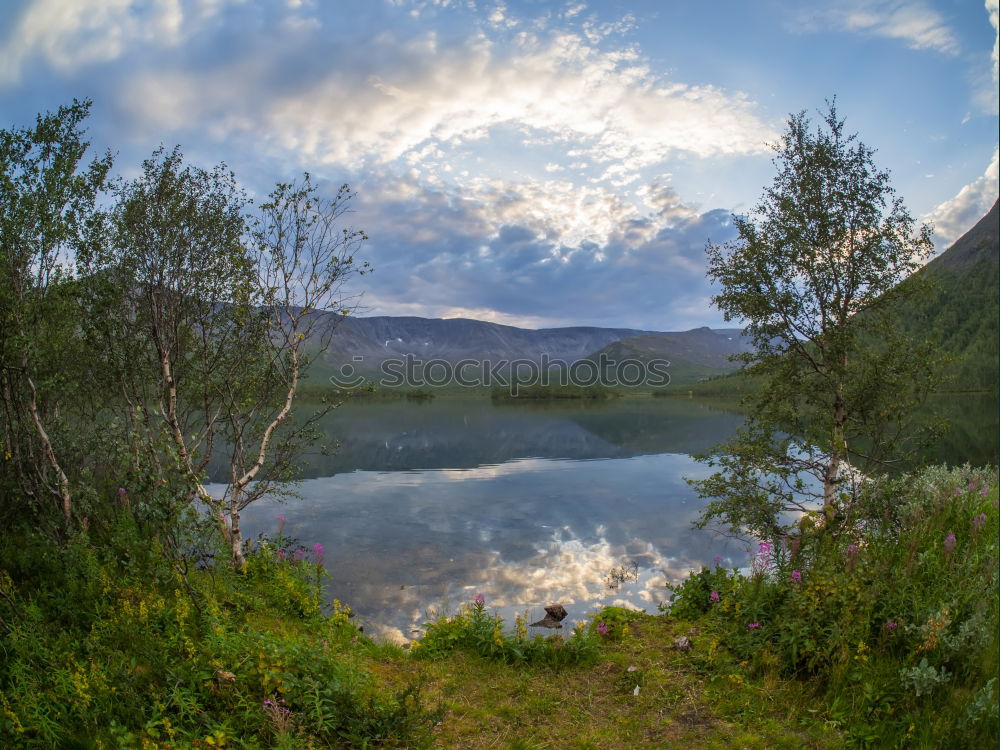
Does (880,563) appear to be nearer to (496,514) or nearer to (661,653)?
(661,653)

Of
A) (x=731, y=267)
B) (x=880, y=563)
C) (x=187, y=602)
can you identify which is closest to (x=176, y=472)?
(x=187, y=602)

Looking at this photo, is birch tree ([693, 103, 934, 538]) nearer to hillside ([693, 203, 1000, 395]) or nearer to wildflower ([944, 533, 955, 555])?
wildflower ([944, 533, 955, 555])

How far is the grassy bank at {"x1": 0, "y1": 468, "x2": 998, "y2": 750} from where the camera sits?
18.1ft

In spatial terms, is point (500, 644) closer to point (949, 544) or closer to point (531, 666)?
point (531, 666)

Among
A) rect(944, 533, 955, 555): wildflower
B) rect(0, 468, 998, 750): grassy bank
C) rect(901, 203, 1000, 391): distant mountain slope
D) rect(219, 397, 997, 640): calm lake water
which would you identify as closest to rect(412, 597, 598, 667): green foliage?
rect(0, 468, 998, 750): grassy bank

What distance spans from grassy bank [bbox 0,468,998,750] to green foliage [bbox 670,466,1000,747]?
0.03 meters

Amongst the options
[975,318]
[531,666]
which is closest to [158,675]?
[531,666]

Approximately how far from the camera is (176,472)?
8547 mm

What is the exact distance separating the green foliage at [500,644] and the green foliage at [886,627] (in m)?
2.18

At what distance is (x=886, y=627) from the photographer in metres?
6.40

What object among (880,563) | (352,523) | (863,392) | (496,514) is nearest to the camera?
(880,563)

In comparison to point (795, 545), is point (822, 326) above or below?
above

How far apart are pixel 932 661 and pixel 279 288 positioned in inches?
555

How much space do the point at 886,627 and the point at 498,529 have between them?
16.7 meters
